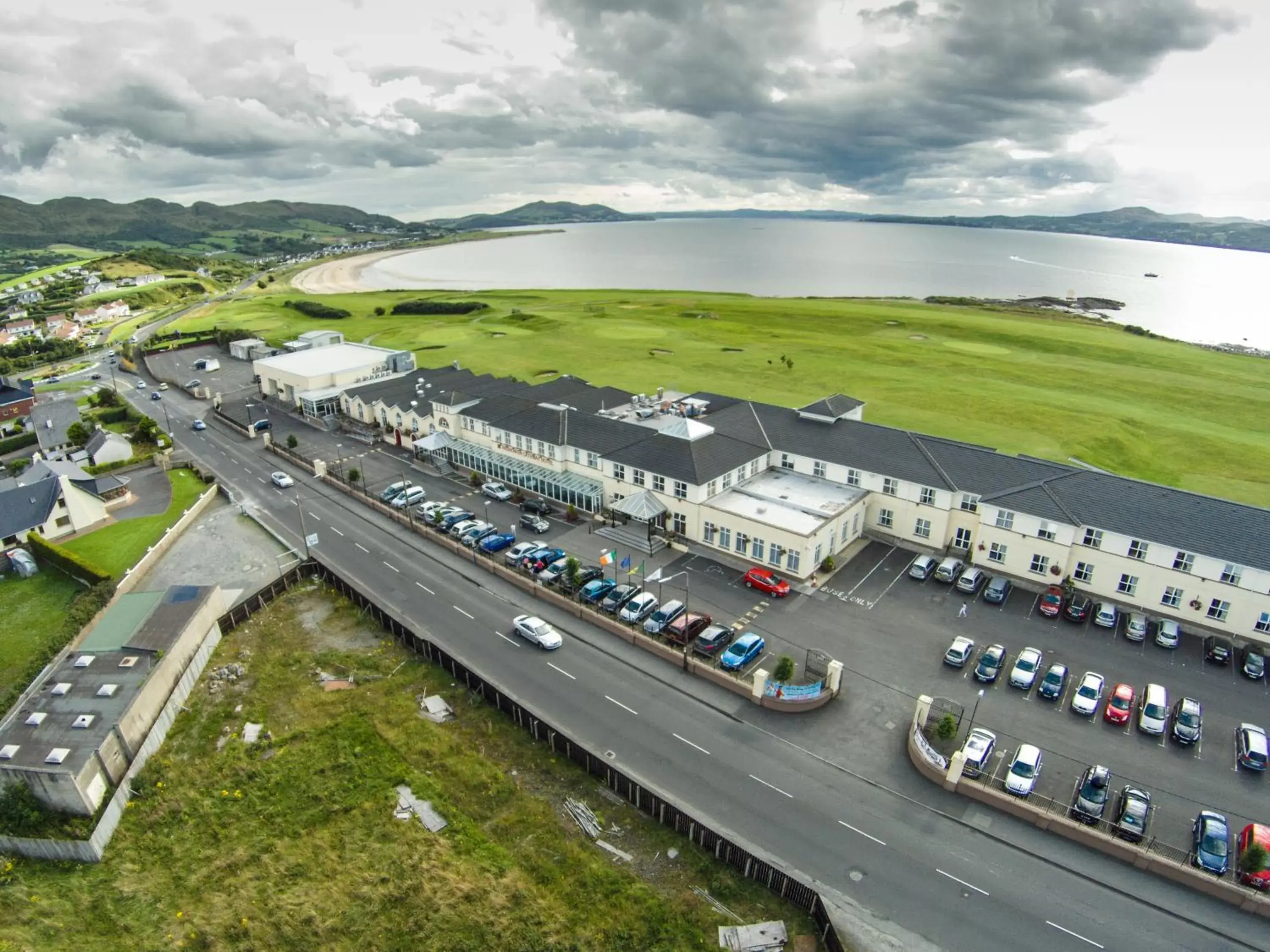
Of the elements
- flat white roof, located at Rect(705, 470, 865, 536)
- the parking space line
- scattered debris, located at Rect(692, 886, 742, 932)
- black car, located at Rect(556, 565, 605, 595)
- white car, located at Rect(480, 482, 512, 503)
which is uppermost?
flat white roof, located at Rect(705, 470, 865, 536)

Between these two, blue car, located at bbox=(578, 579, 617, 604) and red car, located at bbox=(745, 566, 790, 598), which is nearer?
blue car, located at bbox=(578, 579, 617, 604)

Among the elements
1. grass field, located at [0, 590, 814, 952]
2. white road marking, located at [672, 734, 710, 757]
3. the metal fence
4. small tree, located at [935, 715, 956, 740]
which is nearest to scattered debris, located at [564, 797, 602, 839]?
grass field, located at [0, 590, 814, 952]

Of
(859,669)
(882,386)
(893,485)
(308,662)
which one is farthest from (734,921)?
(882,386)

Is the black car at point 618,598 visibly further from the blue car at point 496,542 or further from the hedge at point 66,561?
the hedge at point 66,561

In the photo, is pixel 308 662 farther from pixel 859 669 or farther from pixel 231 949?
pixel 859 669

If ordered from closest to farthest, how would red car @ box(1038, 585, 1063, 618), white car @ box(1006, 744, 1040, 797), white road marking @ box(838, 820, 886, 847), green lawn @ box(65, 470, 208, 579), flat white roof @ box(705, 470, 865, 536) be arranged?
white road marking @ box(838, 820, 886, 847) < white car @ box(1006, 744, 1040, 797) < red car @ box(1038, 585, 1063, 618) < flat white roof @ box(705, 470, 865, 536) < green lawn @ box(65, 470, 208, 579)

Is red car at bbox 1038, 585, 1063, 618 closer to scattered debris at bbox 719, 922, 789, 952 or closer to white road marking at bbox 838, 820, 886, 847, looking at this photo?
white road marking at bbox 838, 820, 886, 847
